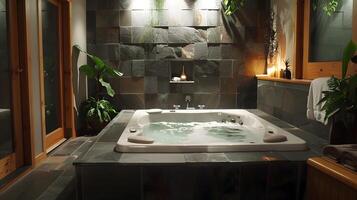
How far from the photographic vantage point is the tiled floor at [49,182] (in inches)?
105

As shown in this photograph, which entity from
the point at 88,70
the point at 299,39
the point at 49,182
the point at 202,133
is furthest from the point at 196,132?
the point at 88,70

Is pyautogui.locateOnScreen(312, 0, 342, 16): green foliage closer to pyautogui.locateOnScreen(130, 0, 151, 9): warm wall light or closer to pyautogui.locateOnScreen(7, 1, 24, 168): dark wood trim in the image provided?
pyautogui.locateOnScreen(130, 0, 151, 9): warm wall light

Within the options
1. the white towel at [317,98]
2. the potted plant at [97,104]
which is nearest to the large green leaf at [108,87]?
the potted plant at [97,104]

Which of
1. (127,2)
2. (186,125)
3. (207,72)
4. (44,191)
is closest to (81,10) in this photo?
(127,2)

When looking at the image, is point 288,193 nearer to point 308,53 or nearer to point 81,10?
point 308,53

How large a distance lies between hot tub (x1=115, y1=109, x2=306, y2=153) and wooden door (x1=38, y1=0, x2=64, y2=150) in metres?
1.08

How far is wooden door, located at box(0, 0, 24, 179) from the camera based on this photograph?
302cm

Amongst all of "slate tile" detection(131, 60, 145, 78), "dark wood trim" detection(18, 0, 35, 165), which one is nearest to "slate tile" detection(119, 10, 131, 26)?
"slate tile" detection(131, 60, 145, 78)

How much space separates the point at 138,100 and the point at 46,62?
4.81ft

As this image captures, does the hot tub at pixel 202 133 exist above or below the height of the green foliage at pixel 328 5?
below

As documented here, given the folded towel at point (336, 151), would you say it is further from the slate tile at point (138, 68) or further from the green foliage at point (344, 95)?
the slate tile at point (138, 68)

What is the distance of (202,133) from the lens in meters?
3.61

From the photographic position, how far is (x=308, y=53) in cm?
332

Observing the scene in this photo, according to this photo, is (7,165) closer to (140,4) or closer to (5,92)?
(5,92)
